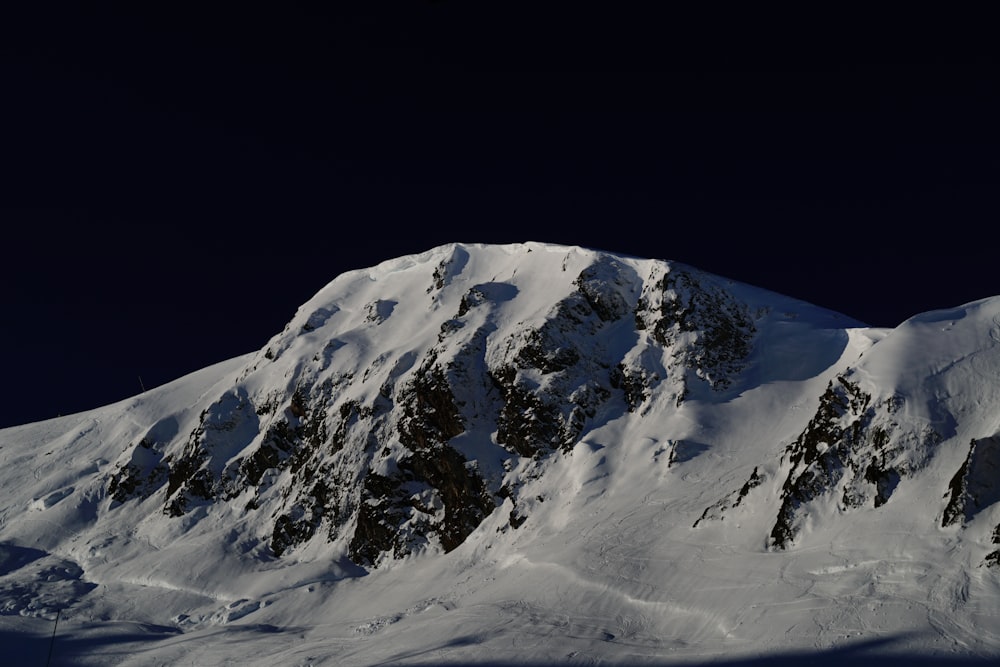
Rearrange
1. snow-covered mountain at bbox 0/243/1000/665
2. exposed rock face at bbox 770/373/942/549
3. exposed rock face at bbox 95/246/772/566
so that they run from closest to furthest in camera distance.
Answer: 1. snow-covered mountain at bbox 0/243/1000/665
2. exposed rock face at bbox 770/373/942/549
3. exposed rock face at bbox 95/246/772/566

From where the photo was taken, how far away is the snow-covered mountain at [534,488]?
50000mm

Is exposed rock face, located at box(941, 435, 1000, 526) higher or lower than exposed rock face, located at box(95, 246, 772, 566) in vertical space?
lower


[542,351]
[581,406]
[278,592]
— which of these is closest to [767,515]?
[581,406]

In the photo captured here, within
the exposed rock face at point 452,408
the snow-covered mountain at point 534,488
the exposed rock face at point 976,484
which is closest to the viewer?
the exposed rock face at point 976,484

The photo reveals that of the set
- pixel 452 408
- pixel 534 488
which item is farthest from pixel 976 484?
pixel 452 408

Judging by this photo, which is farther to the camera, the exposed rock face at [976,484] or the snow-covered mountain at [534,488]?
the snow-covered mountain at [534,488]

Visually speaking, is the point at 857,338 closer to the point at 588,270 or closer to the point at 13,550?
the point at 588,270

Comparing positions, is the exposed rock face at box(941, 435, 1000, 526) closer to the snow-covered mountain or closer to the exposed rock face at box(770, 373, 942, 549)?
the snow-covered mountain

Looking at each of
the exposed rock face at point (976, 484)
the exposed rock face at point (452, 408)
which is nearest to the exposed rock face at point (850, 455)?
the exposed rock face at point (976, 484)

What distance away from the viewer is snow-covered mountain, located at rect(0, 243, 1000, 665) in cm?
5000

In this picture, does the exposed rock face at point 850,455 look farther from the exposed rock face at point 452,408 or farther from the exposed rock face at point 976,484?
the exposed rock face at point 452,408

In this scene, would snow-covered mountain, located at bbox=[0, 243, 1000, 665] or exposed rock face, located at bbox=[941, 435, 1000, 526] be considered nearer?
exposed rock face, located at bbox=[941, 435, 1000, 526]

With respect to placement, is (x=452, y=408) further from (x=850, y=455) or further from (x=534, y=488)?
(x=850, y=455)

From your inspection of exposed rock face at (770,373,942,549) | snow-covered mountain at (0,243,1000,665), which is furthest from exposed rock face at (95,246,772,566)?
exposed rock face at (770,373,942,549)
